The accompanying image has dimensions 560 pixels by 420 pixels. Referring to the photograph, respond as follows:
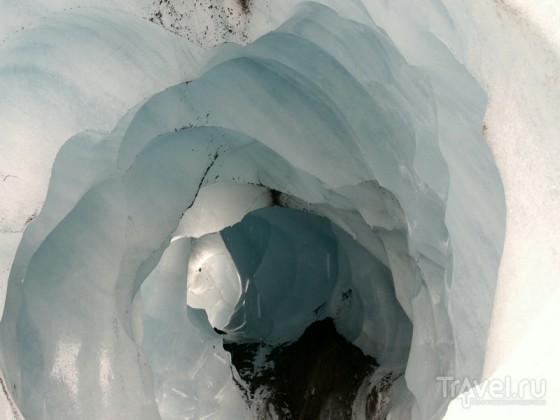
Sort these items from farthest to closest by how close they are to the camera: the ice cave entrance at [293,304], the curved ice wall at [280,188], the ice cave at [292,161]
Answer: the ice cave entrance at [293,304] → the curved ice wall at [280,188] → the ice cave at [292,161]

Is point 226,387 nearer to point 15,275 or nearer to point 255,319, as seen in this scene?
point 255,319

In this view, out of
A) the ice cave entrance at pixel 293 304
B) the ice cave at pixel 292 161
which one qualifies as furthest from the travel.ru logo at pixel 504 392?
the ice cave entrance at pixel 293 304

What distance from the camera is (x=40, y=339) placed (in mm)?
2182

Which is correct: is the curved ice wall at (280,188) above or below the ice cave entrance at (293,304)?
above

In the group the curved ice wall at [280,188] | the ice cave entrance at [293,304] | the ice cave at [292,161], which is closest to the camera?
the ice cave at [292,161]

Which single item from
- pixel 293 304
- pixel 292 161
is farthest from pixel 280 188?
pixel 293 304

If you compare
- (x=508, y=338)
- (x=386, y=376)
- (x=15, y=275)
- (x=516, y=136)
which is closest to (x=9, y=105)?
(x=15, y=275)

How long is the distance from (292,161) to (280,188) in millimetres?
434

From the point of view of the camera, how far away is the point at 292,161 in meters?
2.75

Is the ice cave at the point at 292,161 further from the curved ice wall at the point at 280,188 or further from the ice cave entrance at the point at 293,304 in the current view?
the ice cave entrance at the point at 293,304

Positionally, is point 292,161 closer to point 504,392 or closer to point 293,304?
point 504,392

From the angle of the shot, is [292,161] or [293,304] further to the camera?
[293,304]

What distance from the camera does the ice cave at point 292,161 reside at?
5.99 ft

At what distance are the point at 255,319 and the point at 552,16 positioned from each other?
313 cm
